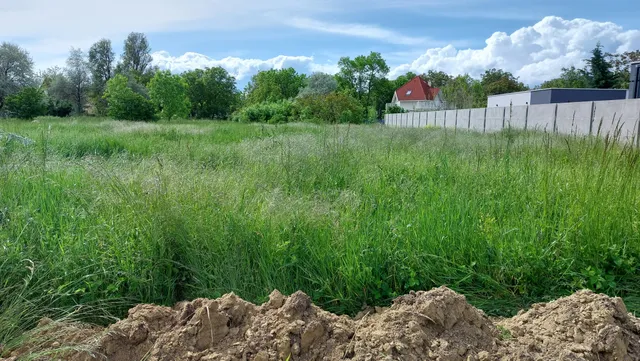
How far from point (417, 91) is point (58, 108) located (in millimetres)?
50571

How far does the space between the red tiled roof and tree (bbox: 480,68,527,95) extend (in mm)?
9198

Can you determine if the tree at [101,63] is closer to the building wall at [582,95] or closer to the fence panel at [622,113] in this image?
the building wall at [582,95]

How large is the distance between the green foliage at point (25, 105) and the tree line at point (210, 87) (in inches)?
3.2

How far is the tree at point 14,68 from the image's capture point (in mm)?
44688

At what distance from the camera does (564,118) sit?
52.3 feet

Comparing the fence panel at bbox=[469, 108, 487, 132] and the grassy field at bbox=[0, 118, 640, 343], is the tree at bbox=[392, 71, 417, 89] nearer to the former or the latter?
the fence panel at bbox=[469, 108, 487, 132]

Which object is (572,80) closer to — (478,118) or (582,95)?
(582,95)

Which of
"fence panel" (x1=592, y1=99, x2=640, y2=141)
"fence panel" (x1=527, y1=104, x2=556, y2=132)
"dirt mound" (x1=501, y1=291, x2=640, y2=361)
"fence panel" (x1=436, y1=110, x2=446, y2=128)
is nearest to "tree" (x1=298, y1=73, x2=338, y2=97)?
"fence panel" (x1=436, y1=110, x2=446, y2=128)

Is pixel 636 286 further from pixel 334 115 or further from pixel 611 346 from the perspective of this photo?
pixel 334 115

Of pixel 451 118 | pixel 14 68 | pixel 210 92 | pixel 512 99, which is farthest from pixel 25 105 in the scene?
pixel 512 99

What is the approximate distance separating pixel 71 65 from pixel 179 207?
5984cm

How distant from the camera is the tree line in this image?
117 feet

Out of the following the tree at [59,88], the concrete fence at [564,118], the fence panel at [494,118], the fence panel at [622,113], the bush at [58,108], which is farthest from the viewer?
the tree at [59,88]

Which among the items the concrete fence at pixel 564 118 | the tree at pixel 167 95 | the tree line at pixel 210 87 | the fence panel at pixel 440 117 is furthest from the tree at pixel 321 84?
the concrete fence at pixel 564 118
